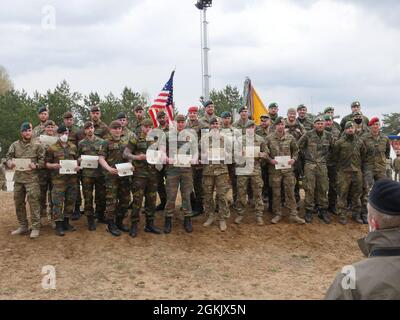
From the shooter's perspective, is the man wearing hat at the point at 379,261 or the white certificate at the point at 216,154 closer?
the man wearing hat at the point at 379,261

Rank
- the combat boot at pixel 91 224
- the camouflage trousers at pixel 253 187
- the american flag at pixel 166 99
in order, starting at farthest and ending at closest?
the american flag at pixel 166 99
the camouflage trousers at pixel 253 187
the combat boot at pixel 91 224

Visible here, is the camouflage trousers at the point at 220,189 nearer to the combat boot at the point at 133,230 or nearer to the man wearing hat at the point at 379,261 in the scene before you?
the combat boot at the point at 133,230

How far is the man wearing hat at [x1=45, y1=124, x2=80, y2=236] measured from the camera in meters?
7.64

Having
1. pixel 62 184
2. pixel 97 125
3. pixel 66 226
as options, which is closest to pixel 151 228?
pixel 66 226

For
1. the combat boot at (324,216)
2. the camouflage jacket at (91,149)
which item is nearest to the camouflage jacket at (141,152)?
the camouflage jacket at (91,149)

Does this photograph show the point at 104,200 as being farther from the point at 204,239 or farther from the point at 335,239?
the point at 335,239

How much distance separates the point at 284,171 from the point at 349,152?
5.22 feet

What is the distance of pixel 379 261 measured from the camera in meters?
2.01

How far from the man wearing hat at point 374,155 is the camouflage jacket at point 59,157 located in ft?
21.2

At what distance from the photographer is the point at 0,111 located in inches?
1404

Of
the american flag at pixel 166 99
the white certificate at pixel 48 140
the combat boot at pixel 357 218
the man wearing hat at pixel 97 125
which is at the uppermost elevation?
the american flag at pixel 166 99

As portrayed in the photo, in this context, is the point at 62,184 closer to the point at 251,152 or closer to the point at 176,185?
the point at 176,185

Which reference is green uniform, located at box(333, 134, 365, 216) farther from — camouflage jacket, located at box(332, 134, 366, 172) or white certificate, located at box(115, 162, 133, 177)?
white certificate, located at box(115, 162, 133, 177)

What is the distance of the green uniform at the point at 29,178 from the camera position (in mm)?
7602
